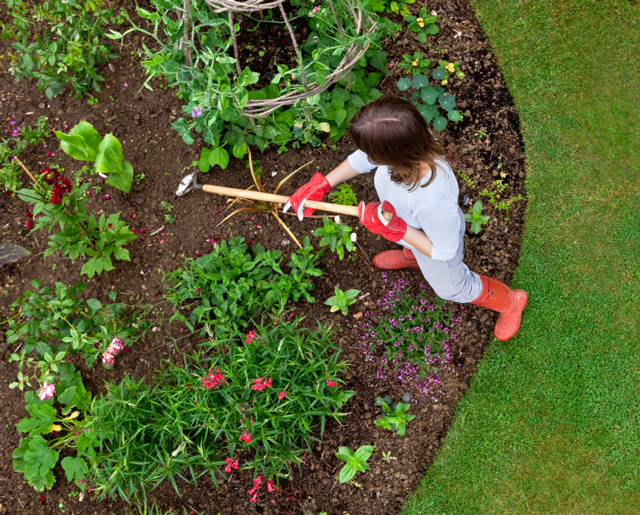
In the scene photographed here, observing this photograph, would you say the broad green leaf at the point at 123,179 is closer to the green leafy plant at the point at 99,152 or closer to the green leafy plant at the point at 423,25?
the green leafy plant at the point at 99,152

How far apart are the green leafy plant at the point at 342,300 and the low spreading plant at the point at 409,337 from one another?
18cm

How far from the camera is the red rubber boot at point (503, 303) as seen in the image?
95.1 inches

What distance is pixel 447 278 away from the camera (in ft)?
7.22

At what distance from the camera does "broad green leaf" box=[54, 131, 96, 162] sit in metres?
2.47

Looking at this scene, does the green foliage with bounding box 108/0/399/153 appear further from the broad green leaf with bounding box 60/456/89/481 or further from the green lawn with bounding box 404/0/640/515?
the broad green leaf with bounding box 60/456/89/481

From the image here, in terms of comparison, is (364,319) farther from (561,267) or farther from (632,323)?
(632,323)

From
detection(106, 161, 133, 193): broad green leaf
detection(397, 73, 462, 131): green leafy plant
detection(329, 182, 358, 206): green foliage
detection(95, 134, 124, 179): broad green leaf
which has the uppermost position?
detection(397, 73, 462, 131): green leafy plant

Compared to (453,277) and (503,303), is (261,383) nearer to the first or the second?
(453,277)

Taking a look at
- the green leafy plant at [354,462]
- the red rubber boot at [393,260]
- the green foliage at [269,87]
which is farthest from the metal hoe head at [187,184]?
the green leafy plant at [354,462]

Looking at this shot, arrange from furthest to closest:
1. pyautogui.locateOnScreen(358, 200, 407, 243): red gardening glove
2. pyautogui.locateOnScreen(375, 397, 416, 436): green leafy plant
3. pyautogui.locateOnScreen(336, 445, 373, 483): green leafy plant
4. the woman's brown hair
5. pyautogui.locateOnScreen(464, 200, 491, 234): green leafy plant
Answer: pyautogui.locateOnScreen(464, 200, 491, 234): green leafy plant, pyautogui.locateOnScreen(375, 397, 416, 436): green leafy plant, pyautogui.locateOnScreen(336, 445, 373, 483): green leafy plant, pyautogui.locateOnScreen(358, 200, 407, 243): red gardening glove, the woman's brown hair

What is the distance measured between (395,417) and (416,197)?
1.33 meters

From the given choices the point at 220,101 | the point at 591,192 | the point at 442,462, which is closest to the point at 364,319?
the point at 442,462

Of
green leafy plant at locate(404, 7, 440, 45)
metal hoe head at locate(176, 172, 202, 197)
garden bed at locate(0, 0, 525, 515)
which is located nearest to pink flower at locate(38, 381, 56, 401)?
garden bed at locate(0, 0, 525, 515)

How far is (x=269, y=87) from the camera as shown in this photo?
8.41 ft
